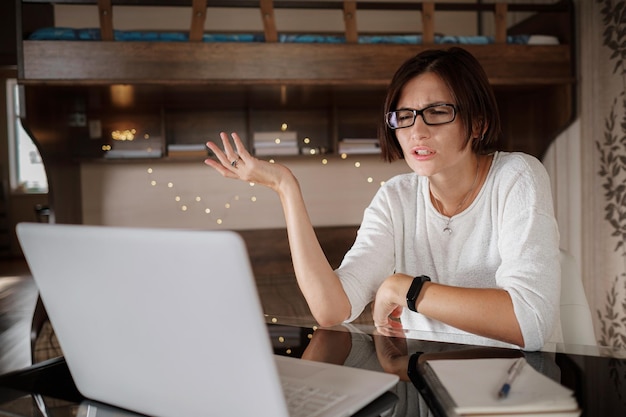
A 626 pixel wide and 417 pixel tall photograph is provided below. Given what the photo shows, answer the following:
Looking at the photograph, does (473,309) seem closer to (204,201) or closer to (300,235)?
(300,235)

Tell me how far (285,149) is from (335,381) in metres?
3.10

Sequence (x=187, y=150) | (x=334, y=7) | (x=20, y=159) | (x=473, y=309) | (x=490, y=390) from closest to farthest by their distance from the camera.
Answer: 1. (x=490, y=390)
2. (x=473, y=309)
3. (x=334, y=7)
4. (x=187, y=150)
5. (x=20, y=159)

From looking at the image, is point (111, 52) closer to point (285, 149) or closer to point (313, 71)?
point (313, 71)

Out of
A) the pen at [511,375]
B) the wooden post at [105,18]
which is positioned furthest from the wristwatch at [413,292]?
the wooden post at [105,18]

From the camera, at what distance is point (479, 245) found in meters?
1.35

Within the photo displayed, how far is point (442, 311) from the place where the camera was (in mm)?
1105

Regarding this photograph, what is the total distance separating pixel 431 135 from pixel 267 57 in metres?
1.75

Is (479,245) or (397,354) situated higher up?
(479,245)

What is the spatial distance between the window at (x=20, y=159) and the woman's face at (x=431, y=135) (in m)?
7.64

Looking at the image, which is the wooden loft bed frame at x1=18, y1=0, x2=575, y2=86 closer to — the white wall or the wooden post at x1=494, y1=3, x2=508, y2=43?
the wooden post at x1=494, y1=3, x2=508, y2=43

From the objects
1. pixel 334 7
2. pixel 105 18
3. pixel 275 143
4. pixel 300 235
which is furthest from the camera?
pixel 275 143

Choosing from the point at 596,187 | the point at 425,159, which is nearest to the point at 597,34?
the point at 596,187

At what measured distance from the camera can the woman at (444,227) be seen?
1097mm

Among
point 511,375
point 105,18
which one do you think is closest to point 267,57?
point 105,18
